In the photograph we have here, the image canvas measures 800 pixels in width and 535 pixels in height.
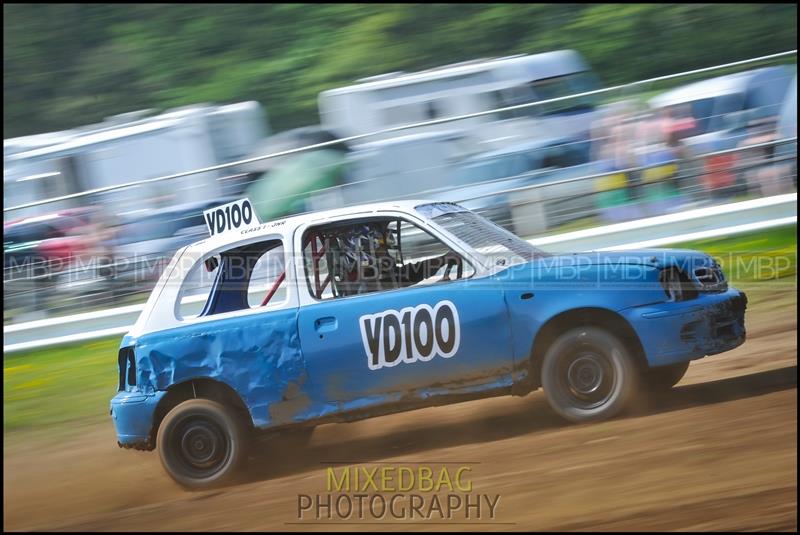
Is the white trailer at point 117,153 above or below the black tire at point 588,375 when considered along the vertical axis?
above

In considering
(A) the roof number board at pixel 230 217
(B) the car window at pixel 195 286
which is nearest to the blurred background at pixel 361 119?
(B) the car window at pixel 195 286

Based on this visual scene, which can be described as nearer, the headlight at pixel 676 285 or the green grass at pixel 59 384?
the headlight at pixel 676 285

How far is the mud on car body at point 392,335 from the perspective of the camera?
20.6ft

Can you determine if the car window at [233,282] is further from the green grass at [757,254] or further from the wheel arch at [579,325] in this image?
the green grass at [757,254]

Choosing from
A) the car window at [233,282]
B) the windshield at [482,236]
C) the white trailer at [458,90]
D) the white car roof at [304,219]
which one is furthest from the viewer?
the white trailer at [458,90]

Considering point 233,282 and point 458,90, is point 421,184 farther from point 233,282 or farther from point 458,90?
point 233,282

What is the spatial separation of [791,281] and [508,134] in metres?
3.57

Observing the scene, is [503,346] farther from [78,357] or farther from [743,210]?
[78,357]

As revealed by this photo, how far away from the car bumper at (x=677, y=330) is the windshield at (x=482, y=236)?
821 millimetres

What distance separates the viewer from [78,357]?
1145cm

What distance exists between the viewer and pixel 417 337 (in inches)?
248

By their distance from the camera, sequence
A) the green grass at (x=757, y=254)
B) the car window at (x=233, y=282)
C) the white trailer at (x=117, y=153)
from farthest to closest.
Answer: the white trailer at (x=117, y=153)
the green grass at (x=757, y=254)
the car window at (x=233, y=282)

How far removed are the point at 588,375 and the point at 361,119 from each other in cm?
1032

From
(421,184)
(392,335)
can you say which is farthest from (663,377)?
(421,184)
